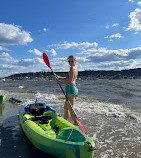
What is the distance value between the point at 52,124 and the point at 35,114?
1.11 m

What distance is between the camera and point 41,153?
149 inches

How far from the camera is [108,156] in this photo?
3701mm

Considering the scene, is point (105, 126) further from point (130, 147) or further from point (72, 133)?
point (72, 133)

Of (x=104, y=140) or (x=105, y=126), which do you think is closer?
(x=104, y=140)

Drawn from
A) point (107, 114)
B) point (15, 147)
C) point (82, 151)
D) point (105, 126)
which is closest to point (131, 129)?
point (105, 126)

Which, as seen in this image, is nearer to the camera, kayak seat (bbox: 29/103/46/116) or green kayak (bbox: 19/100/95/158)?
green kayak (bbox: 19/100/95/158)

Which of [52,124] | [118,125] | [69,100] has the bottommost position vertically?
[118,125]

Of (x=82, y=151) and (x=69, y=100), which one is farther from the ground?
(x=69, y=100)

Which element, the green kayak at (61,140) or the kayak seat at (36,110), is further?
the kayak seat at (36,110)

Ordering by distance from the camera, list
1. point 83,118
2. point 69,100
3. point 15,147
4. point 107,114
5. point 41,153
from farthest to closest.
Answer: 1. point 107,114
2. point 83,118
3. point 69,100
4. point 15,147
5. point 41,153

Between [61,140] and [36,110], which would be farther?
[36,110]

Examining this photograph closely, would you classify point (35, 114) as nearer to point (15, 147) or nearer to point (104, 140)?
point (15, 147)

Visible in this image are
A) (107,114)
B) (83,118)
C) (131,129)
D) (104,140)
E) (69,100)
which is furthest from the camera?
(107,114)

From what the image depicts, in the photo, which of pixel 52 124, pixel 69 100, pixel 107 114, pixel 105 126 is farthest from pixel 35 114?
pixel 107 114
